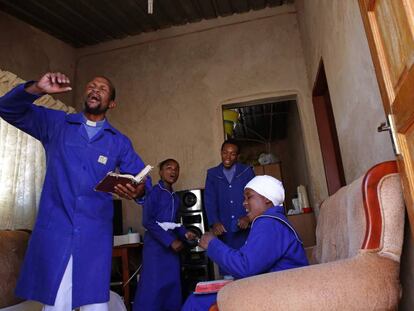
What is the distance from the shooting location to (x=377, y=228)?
1.07m

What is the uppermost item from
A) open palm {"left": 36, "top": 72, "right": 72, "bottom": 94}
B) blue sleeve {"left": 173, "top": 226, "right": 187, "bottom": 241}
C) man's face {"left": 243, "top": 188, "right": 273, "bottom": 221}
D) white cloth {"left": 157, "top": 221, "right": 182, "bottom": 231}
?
open palm {"left": 36, "top": 72, "right": 72, "bottom": 94}

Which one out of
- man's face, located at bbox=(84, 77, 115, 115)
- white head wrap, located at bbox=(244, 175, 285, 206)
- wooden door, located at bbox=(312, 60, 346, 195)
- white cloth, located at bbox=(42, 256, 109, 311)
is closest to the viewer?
white cloth, located at bbox=(42, 256, 109, 311)

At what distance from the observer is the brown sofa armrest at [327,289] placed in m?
0.98

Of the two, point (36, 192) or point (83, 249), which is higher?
point (36, 192)

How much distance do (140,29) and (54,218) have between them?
365cm

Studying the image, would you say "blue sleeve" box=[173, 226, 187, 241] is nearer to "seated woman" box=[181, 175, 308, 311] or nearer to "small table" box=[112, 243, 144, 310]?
"small table" box=[112, 243, 144, 310]

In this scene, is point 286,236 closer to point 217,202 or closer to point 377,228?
point 377,228

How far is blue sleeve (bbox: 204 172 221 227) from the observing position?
303 cm

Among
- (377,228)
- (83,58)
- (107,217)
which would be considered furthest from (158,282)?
(83,58)

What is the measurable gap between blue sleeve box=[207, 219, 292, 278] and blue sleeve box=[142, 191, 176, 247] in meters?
1.37

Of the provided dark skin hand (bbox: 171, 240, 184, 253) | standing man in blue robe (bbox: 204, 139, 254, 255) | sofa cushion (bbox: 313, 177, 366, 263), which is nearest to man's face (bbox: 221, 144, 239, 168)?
standing man in blue robe (bbox: 204, 139, 254, 255)

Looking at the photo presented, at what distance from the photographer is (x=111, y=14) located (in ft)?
13.4

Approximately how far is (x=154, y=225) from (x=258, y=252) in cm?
159

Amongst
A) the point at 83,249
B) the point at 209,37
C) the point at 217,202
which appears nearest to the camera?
the point at 83,249
